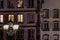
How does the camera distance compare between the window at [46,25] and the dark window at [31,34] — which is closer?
the dark window at [31,34]

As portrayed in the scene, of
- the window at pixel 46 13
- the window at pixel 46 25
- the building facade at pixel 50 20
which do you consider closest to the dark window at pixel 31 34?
the building facade at pixel 50 20

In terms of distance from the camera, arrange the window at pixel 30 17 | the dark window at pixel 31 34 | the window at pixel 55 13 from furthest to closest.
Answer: the window at pixel 55 13 < the window at pixel 30 17 < the dark window at pixel 31 34

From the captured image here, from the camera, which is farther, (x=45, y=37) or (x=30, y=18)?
(x=45, y=37)

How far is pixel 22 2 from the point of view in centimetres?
→ 3022

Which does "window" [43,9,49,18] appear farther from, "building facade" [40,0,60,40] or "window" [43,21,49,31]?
"window" [43,21,49,31]

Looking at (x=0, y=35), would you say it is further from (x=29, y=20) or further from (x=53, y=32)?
(x=53, y=32)

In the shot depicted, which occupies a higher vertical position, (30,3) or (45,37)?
(30,3)

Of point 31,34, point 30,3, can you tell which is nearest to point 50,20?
point 31,34

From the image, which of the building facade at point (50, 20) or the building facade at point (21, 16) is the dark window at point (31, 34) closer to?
the building facade at point (21, 16)

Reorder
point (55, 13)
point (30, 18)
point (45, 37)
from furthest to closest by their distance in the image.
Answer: point (55, 13) → point (45, 37) → point (30, 18)

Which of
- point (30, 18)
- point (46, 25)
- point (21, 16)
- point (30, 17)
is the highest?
point (21, 16)

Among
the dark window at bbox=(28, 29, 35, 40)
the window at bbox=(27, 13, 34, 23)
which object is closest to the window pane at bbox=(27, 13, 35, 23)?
the window at bbox=(27, 13, 34, 23)

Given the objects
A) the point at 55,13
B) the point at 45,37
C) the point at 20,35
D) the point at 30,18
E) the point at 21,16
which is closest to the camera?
the point at 20,35

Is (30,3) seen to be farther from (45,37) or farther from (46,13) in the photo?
(45,37)
